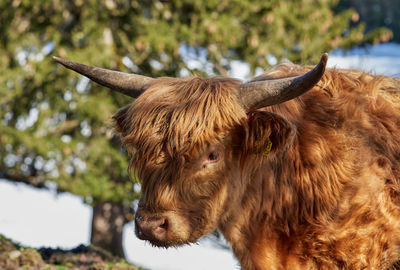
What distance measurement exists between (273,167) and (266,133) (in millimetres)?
374

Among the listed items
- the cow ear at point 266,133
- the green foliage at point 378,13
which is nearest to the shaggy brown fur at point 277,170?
the cow ear at point 266,133

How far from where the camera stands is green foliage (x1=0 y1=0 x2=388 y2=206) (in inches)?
346

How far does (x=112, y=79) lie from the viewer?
4.24 metres

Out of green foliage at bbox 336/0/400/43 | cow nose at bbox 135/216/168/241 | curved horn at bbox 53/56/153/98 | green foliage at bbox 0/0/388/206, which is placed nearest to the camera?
cow nose at bbox 135/216/168/241

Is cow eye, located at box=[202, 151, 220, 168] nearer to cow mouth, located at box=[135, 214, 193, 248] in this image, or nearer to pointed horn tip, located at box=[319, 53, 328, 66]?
cow mouth, located at box=[135, 214, 193, 248]

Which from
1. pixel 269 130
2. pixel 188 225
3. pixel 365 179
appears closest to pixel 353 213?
pixel 365 179

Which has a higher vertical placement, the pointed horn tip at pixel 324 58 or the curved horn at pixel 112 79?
the pointed horn tip at pixel 324 58

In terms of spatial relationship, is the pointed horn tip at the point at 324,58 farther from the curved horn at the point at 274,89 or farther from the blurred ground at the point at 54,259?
the blurred ground at the point at 54,259

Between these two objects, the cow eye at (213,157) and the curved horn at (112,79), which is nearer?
the cow eye at (213,157)

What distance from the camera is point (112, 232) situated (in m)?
11.4

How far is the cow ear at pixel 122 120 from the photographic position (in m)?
4.02

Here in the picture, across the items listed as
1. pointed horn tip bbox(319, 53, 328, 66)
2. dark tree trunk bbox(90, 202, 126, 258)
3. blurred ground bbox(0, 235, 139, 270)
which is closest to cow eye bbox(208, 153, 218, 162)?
pointed horn tip bbox(319, 53, 328, 66)

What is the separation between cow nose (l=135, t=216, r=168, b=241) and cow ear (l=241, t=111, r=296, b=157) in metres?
0.75

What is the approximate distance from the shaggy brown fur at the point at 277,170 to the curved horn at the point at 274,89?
3.1 inches
